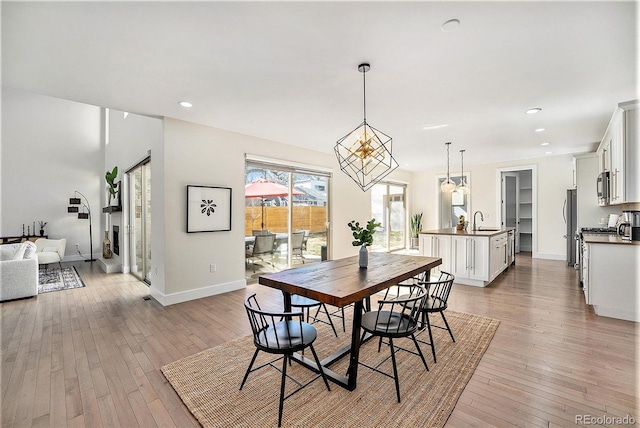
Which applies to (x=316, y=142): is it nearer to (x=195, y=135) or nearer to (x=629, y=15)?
(x=195, y=135)

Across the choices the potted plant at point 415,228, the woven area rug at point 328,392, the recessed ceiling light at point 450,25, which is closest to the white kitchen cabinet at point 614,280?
the woven area rug at point 328,392

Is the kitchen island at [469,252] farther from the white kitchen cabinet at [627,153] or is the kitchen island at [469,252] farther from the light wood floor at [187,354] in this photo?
the white kitchen cabinet at [627,153]

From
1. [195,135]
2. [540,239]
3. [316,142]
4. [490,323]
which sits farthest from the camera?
[540,239]

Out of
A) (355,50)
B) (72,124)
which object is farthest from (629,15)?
(72,124)

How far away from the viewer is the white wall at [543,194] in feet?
22.0

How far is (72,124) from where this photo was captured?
768 cm

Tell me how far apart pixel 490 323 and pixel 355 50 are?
3121mm

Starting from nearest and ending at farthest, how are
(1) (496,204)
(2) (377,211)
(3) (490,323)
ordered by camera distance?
(3) (490,323) < (1) (496,204) < (2) (377,211)

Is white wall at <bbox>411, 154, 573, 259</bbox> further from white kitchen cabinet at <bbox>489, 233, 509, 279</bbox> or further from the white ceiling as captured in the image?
the white ceiling

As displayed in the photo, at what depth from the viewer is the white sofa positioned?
4.04 metres

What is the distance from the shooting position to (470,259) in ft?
15.6

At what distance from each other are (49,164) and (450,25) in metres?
9.58

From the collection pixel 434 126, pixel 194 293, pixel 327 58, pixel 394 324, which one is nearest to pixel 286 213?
pixel 194 293

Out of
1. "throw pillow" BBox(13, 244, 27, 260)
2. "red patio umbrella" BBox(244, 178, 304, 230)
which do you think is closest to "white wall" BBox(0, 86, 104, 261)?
"throw pillow" BBox(13, 244, 27, 260)
